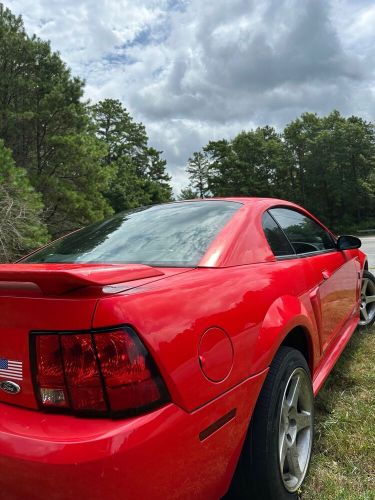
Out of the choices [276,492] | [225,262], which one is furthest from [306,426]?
[225,262]

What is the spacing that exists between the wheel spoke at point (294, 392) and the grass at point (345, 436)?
42 centimetres

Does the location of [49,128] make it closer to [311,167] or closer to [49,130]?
[49,130]

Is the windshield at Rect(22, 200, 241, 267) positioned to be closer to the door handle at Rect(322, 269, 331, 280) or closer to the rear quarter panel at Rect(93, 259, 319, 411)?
the rear quarter panel at Rect(93, 259, 319, 411)

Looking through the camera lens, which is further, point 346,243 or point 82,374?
point 346,243

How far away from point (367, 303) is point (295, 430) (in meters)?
3.07

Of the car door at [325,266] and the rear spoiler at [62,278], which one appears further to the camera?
the car door at [325,266]

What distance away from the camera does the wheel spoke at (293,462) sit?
2045 mm

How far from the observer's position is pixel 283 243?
2697 mm

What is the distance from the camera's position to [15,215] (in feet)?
37.6

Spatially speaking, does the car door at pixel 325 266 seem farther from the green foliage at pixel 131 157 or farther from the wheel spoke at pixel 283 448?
the green foliage at pixel 131 157

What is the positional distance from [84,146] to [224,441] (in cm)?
1874

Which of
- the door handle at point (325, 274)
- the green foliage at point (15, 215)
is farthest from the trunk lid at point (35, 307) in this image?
the green foliage at point (15, 215)

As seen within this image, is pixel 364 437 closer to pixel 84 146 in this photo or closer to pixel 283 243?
pixel 283 243

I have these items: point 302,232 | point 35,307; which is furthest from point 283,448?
point 302,232
